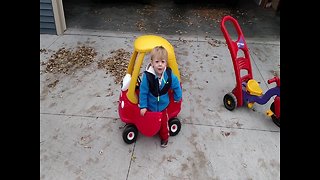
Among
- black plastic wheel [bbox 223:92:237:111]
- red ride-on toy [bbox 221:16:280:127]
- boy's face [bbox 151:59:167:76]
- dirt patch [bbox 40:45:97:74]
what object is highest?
boy's face [bbox 151:59:167:76]

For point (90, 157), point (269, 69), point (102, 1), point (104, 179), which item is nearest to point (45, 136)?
point (90, 157)

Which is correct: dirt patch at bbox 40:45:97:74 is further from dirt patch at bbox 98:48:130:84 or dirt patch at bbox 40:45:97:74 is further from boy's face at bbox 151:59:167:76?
boy's face at bbox 151:59:167:76

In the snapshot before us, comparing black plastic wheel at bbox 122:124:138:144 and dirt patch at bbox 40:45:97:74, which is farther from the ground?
black plastic wheel at bbox 122:124:138:144

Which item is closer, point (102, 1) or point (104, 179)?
point (104, 179)

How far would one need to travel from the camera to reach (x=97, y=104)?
136 inches

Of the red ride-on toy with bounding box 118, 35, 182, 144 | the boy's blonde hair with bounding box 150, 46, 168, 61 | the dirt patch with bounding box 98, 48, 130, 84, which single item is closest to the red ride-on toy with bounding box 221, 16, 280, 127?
the red ride-on toy with bounding box 118, 35, 182, 144

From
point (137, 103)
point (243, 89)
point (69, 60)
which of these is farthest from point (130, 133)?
point (69, 60)

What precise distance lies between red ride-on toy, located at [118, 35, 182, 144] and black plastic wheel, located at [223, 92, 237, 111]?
2.74 ft

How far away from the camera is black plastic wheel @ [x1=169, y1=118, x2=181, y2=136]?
291cm

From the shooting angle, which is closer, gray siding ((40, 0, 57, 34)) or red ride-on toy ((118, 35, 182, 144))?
red ride-on toy ((118, 35, 182, 144))

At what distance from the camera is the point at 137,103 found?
267 cm

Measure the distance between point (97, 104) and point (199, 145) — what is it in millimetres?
1442

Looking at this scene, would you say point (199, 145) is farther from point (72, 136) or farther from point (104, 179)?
point (72, 136)

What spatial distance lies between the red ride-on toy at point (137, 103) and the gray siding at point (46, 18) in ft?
10.5
